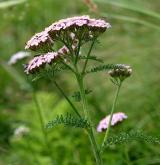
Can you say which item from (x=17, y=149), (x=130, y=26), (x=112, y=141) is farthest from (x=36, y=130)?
(x=112, y=141)

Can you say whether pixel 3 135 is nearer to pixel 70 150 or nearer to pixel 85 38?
pixel 70 150

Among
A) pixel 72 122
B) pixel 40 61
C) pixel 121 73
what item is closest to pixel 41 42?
pixel 40 61

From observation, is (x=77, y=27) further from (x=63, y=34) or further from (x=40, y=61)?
(x=40, y=61)

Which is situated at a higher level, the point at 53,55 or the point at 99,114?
the point at 99,114

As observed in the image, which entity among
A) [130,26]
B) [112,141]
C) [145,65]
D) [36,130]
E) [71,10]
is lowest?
[112,141]

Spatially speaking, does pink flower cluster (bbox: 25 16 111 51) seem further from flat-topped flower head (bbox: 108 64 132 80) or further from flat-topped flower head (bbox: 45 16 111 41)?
flat-topped flower head (bbox: 108 64 132 80)

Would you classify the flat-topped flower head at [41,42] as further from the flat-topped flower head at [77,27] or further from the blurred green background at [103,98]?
the blurred green background at [103,98]

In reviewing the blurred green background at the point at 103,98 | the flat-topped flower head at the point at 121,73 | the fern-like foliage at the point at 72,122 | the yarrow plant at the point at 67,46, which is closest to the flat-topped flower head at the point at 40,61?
the yarrow plant at the point at 67,46
